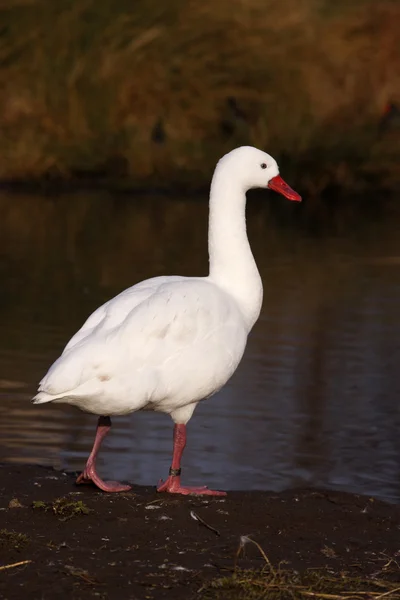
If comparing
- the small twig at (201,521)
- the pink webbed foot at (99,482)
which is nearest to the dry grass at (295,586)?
the small twig at (201,521)

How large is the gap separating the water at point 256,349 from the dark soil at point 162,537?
1.17 m

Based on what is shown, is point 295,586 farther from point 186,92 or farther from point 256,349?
point 186,92

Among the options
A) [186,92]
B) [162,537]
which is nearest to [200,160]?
[186,92]

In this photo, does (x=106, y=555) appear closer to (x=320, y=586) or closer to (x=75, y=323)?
(x=320, y=586)

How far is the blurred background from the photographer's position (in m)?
13.6

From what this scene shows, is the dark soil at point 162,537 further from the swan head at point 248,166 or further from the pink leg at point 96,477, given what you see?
the swan head at point 248,166

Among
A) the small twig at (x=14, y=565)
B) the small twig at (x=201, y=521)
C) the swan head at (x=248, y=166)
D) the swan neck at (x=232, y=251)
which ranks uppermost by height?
the swan head at (x=248, y=166)

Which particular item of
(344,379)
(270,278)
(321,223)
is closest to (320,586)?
(344,379)

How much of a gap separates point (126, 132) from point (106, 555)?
22501 mm

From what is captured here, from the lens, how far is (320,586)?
563 centimetres

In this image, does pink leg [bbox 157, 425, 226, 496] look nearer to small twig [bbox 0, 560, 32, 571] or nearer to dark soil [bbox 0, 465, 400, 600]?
dark soil [bbox 0, 465, 400, 600]

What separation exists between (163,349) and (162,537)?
1.08 meters

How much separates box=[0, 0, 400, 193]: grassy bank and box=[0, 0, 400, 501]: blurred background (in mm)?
33

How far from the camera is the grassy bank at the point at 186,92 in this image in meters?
27.7
